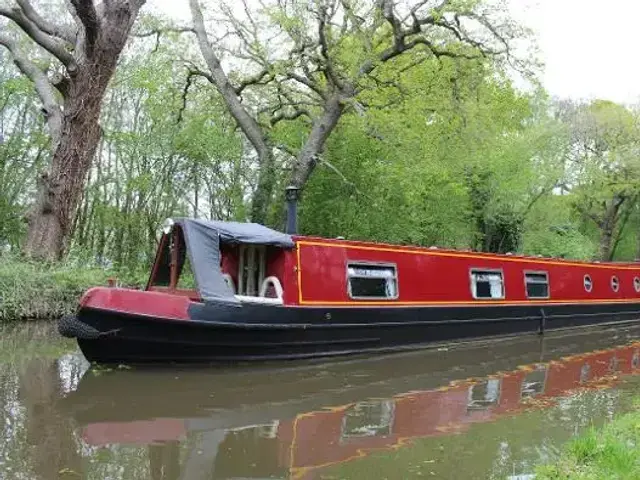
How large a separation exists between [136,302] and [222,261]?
5.27ft

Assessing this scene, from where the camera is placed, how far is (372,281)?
973 centimetres

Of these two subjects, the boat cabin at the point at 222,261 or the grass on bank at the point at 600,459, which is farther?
the boat cabin at the point at 222,261

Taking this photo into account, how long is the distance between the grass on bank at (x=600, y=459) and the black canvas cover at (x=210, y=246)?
435 centimetres

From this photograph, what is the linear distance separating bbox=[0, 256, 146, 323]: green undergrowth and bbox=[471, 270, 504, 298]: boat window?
21.5 feet

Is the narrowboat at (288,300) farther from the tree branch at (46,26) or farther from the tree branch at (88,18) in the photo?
the tree branch at (46,26)

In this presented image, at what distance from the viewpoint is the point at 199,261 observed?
7.80 m

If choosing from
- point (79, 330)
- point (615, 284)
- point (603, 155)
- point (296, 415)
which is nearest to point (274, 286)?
point (79, 330)

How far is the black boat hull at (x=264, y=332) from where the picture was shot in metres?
7.38

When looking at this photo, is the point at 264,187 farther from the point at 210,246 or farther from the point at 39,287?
the point at 210,246

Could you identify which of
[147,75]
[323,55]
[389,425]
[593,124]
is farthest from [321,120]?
[593,124]

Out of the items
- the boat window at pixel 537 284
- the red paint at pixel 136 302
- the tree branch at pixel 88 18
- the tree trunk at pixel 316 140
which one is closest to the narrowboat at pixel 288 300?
the red paint at pixel 136 302

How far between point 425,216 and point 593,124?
1370 cm

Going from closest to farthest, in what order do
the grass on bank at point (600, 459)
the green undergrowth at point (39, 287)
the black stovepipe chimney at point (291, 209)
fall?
the grass on bank at point (600, 459) → the black stovepipe chimney at point (291, 209) → the green undergrowth at point (39, 287)

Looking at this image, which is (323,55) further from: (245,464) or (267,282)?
(245,464)
